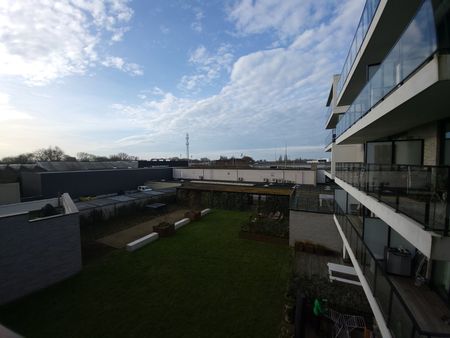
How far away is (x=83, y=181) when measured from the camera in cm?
2444

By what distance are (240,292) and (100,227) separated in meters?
14.1

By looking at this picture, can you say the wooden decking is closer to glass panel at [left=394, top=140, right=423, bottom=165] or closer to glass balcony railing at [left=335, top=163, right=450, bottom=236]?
glass panel at [left=394, top=140, right=423, bottom=165]

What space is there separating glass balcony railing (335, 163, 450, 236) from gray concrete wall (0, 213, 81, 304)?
Answer: 12.8 metres

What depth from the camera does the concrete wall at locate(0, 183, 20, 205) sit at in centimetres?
1877

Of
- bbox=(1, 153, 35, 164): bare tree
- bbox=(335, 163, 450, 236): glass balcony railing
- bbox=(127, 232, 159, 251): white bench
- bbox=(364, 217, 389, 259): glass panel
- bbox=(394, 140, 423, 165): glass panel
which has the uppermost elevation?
bbox=(1, 153, 35, 164): bare tree

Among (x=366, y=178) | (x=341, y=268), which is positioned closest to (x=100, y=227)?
(x=341, y=268)

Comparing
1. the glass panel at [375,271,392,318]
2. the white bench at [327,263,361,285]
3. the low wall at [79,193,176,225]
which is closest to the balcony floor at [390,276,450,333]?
the glass panel at [375,271,392,318]

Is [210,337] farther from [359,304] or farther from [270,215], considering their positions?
[270,215]

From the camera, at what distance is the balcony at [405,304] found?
348cm

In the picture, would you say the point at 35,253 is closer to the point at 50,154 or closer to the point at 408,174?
the point at 408,174

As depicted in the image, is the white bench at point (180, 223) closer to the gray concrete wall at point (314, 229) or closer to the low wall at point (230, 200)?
the low wall at point (230, 200)

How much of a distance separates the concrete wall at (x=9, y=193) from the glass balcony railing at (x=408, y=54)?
1034 inches

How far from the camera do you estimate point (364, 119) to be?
6.51 meters

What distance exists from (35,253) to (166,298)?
20.1 ft
